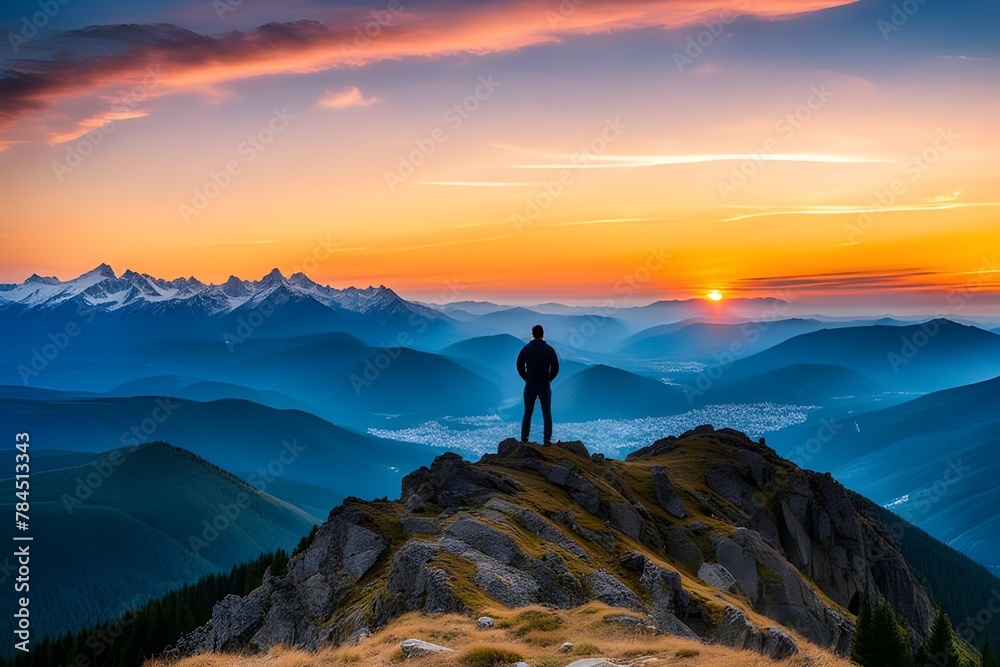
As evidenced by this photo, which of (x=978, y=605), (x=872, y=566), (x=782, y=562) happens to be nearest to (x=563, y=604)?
(x=782, y=562)

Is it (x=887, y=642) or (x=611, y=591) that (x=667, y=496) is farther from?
(x=611, y=591)

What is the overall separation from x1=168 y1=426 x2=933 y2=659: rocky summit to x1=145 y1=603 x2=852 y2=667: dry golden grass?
5.57 ft

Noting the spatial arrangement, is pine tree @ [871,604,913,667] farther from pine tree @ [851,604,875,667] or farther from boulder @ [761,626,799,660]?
boulder @ [761,626,799,660]

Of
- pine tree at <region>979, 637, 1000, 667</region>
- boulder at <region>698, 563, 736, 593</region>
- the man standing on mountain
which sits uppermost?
the man standing on mountain

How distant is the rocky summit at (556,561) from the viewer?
28.8m

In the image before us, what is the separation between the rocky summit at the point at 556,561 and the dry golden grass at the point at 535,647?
1.70 meters

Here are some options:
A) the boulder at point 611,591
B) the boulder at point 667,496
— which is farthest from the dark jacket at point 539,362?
the boulder at point 667,496

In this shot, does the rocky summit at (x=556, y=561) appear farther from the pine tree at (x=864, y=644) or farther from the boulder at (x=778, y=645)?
the pine tree at (x=864, y=644)

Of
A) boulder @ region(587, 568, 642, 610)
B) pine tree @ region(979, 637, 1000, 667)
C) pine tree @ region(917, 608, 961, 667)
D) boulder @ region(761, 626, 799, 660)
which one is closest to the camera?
boulder @ region(761, 626, 799, 660)

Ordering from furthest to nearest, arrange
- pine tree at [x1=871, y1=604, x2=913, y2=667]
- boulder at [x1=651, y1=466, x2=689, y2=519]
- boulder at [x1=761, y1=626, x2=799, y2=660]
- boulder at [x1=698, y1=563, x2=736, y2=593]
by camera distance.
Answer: boulder at [x1=651, y1=466, x2=689, y2=519]
boulder at [x1=698, y1=563, x2=736, y2=593]
pine tree at [x1=871, y1=604, x2=913, y2=667]
boulder at [x1=761, y1=626, x2=799, y2=660]

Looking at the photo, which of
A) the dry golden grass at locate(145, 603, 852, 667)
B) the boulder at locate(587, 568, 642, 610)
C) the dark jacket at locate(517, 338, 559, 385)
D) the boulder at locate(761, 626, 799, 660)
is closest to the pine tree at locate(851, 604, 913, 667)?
the boulder at locate(587, 568, 642, 610)

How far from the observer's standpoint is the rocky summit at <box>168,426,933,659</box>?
28.8 m

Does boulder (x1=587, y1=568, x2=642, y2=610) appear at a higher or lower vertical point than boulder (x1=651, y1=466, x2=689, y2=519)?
lower

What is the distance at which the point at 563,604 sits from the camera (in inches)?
1153
